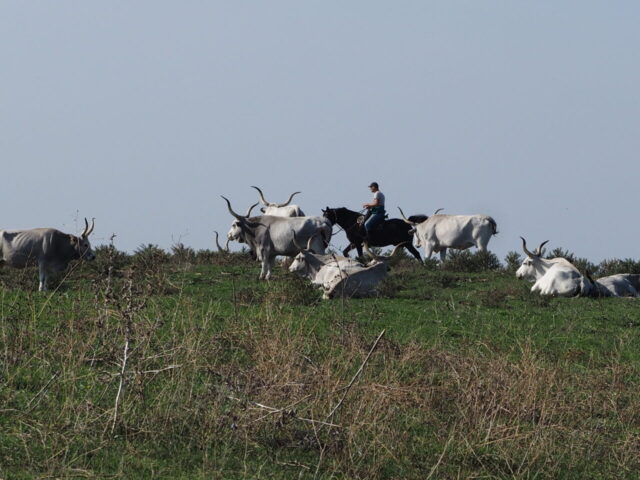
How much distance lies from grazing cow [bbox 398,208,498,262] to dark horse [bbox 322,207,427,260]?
36cm

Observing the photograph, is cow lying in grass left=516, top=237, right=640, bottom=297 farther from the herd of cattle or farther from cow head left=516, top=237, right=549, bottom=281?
cow head left=516, top=237, right=549, bottom=281

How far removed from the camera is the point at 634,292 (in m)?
22.0

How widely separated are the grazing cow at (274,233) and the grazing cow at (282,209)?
5.30 metres

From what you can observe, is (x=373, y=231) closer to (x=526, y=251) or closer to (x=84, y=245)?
(x=526, y=251)

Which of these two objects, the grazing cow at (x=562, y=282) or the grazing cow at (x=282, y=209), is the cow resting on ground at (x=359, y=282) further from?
the grazing cow at (x=282, y=209)

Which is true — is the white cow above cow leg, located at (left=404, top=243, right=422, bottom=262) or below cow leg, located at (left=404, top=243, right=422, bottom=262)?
above

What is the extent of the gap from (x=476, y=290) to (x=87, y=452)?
13.9 m

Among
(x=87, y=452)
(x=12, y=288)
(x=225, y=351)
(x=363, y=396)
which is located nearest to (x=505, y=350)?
(x=225, y=351)

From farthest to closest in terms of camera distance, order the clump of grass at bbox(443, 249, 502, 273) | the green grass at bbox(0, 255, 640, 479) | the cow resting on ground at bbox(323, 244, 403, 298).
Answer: the clump of grass at bbox(443, 249, 502, 273) < the cow resting on ground at bbox(323, 244, 403, 298) < the green grass at bbox(0, 255, 640, 479)

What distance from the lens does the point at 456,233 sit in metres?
30.4

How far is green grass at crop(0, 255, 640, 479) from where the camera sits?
812 centimetres

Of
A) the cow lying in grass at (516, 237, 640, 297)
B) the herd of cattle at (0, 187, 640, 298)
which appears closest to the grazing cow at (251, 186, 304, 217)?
the herd of cattle at (0, 187, 640, 298)

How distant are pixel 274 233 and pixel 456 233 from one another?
8.03 metres

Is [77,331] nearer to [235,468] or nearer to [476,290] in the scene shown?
[235,468]
